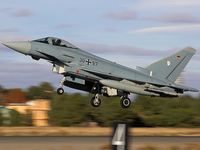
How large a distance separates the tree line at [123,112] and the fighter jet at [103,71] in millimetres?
29920

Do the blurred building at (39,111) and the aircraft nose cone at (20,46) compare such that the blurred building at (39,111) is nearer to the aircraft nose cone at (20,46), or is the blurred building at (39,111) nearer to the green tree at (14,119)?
the green tree at (14,119)

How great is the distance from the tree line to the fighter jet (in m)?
29.9

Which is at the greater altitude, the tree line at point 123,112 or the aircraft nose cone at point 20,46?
the aircraft nose cone at point 20,46

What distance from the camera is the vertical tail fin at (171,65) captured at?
2680cm

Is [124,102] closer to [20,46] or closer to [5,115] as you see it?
[20,46]

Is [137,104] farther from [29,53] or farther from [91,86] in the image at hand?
[29,53]

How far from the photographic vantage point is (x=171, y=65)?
2705 centimetres

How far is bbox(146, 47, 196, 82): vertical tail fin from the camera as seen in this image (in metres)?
26.8

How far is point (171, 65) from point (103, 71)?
19.8 feet

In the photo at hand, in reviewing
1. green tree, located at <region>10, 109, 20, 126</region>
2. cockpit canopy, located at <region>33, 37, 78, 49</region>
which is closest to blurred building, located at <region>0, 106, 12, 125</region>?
green tree, located at <region>10, 109, 20, 126</region>

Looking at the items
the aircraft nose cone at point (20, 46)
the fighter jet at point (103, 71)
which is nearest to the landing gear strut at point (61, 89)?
the fighter jet at point (103, 71)

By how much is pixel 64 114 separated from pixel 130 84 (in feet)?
119

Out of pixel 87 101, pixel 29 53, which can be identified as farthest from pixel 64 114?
pixel 29 53

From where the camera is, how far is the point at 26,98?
12781 centimetres
